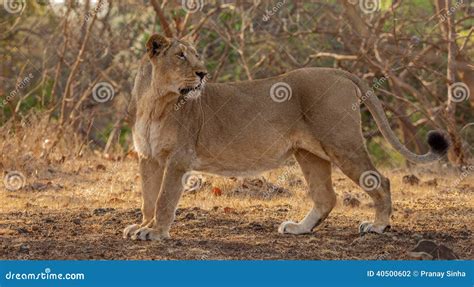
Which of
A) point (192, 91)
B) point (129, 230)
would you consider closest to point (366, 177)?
point (192, 91)

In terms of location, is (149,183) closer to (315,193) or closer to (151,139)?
(151,139)

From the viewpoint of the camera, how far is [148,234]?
5371mm

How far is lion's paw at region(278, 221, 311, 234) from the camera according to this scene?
5.77 m

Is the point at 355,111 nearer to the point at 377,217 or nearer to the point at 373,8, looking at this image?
the point at 377,217

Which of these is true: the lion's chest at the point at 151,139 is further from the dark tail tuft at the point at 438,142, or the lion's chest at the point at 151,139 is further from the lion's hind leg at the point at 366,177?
the dark tail tuft at the point at 438,142

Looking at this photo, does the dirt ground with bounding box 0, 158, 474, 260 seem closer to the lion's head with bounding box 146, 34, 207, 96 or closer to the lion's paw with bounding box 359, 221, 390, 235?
the lion's paw with bounding box 359, 221, 390, 235

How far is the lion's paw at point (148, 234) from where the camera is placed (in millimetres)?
5364

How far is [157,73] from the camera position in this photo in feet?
18.2

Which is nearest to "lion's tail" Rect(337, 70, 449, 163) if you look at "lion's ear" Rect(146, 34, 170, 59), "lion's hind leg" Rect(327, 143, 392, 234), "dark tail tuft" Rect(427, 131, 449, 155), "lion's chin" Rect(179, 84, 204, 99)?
"dark tail tuft" Rect(427, 131, 449, 155)

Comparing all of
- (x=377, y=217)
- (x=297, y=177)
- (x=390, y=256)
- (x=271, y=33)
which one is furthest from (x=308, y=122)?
(x=271, y=33)

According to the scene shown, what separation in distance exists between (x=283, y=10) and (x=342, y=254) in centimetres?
769

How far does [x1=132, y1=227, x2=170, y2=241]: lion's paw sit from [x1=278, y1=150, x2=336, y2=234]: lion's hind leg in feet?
2.69

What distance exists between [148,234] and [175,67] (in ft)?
3.30

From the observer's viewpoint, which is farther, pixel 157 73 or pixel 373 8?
pixel 373 8
